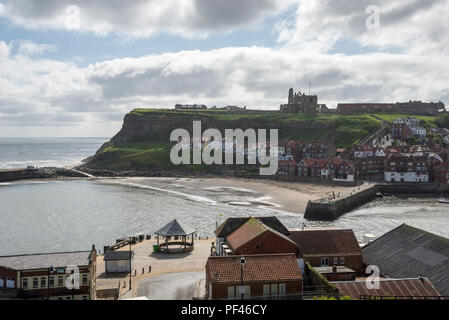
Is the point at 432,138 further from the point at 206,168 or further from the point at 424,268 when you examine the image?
the point at 424,268

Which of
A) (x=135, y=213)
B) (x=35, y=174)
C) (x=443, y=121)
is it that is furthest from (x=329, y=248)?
(x=443, y=121)

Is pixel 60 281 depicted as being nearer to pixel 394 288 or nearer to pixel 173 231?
pixel 173 231

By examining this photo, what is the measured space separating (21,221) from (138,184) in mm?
49930

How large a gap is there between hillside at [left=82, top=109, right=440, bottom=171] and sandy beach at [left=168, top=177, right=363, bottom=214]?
69.4 feet

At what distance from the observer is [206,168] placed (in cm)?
13900

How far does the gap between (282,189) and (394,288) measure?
7440 cm

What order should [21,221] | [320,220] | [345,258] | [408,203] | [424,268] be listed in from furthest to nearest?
[408,203] < [320,220] < [21,221] < [345,258] < [424,268]

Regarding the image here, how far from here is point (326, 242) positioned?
38219 millimetres

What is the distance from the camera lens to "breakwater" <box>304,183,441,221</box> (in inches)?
2842

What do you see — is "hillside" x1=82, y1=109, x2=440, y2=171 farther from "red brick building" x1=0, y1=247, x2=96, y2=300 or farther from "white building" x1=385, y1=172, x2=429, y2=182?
"red brick building" x1=0, y1=247, x2=96, y2=300

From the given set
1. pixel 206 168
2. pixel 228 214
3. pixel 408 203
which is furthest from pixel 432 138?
pixel 228 214
